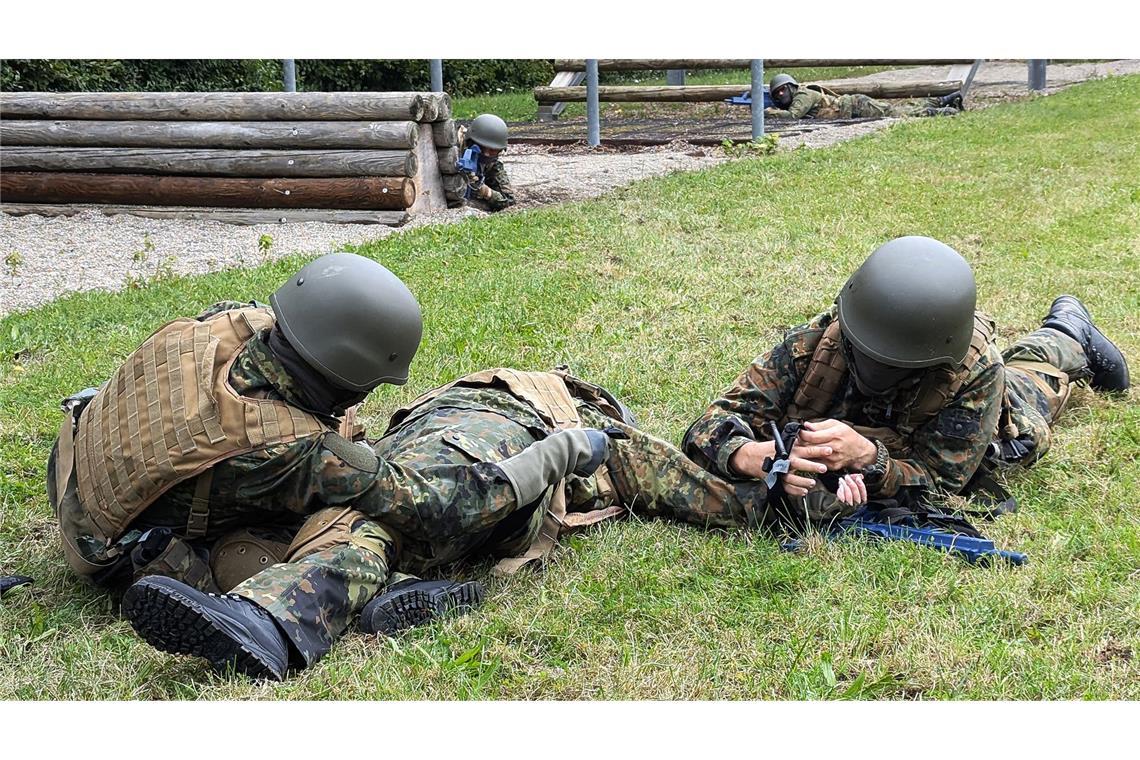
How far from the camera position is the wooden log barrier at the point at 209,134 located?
416 inches

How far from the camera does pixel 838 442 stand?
13.7ft

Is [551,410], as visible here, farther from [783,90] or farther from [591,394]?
[783,90]

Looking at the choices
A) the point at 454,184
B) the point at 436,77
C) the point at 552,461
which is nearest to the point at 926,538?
the point at 552,461

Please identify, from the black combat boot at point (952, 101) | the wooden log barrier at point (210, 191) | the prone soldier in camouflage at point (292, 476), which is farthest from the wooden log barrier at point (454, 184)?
the black combat boot at point (952, 101)

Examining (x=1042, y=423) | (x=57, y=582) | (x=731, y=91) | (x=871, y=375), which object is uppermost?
(x=731, y=91)

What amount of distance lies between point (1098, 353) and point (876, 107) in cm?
1355

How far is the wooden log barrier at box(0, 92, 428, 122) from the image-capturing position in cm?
→ 1065

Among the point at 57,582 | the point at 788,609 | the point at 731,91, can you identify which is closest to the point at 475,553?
the point at 788,609

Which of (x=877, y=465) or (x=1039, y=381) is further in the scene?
(x=1039, y=381)

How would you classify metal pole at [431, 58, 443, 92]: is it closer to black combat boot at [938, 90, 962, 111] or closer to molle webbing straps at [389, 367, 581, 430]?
black combat boot at [938, 90, 962, 111]

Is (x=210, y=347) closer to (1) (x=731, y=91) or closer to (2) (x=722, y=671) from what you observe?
(2) (x=722, y=671)

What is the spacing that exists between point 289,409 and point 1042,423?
302 centimetres

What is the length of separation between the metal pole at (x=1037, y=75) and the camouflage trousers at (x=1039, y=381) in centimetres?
1575

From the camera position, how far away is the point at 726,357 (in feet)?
21.2
